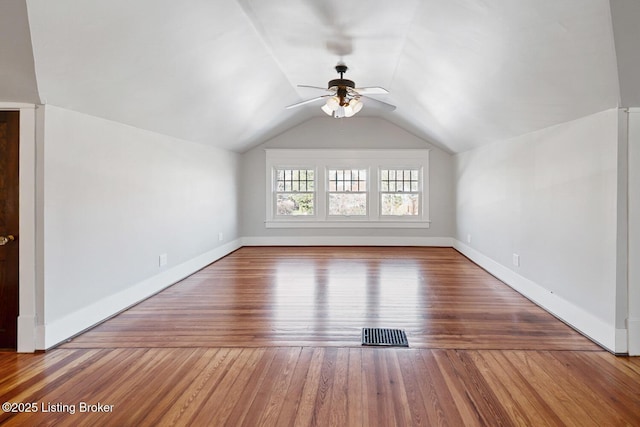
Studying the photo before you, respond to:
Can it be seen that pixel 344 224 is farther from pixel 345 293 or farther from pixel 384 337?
pixel 384 337

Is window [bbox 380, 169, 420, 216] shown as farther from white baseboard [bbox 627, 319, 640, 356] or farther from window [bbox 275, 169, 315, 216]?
A: white baseboard [bbox 627, 319, 640, 356]

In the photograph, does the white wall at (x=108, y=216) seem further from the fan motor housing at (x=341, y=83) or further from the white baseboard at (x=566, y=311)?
the white baseboard at (x=566, y=311)

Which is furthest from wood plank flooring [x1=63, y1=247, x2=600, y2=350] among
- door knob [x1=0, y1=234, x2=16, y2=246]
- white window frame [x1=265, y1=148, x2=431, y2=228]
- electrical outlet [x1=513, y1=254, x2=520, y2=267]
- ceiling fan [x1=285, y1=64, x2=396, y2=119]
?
ceiling fan [x1=285, y1=64, x2=396, y2=119]

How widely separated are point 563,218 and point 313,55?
121 inches

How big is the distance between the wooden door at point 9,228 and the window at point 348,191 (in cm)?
574

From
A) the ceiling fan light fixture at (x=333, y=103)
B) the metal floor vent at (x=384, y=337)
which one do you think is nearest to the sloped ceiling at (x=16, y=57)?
the ceiling fan light fixture at (x=333, y=103)

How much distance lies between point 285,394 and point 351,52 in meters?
3.49

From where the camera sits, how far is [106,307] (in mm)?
3412

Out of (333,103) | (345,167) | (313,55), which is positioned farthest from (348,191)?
(313,55)

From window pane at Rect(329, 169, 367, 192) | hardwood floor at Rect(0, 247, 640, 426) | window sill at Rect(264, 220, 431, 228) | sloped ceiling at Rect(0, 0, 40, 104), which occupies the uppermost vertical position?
sloped ceiling at Rect(0, 0, 40, 104)

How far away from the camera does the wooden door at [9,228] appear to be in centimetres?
271

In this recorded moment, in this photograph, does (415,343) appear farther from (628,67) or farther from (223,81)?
(223,81)

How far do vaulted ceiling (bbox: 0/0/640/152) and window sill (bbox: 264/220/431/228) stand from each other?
9.82 feet

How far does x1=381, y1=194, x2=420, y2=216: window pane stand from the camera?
779cm
